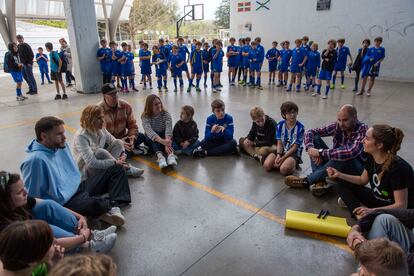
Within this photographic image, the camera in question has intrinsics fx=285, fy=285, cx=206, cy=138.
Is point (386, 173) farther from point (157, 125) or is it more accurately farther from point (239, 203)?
point (157, 125)

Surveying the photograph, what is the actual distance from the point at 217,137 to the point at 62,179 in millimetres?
2550

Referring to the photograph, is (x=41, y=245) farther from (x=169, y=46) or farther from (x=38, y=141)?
(x=169, y=46)

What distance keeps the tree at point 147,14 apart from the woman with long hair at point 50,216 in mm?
35542

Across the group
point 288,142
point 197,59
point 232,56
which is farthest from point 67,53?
point 288,142

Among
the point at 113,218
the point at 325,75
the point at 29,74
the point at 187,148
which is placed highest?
the point at 29,74

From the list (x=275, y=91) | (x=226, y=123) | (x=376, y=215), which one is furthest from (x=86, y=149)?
(x=275, y=91)

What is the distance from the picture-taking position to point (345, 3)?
12352 millimetres

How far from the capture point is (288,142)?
13.0 feet

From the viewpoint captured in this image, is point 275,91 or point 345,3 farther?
point 345,3

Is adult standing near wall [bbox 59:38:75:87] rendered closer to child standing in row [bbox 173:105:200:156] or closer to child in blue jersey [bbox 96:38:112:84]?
child in blue jersey [bbox 96:38:112:84]

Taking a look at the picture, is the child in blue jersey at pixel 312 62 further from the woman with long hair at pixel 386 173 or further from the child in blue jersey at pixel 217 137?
the woman with long hair at pixel 386 173

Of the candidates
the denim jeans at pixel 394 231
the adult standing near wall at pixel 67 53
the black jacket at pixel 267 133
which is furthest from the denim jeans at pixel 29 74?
the denim jeans at pixel 394 231

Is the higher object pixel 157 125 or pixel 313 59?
pixel 313 59

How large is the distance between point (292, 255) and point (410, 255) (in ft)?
2.80
